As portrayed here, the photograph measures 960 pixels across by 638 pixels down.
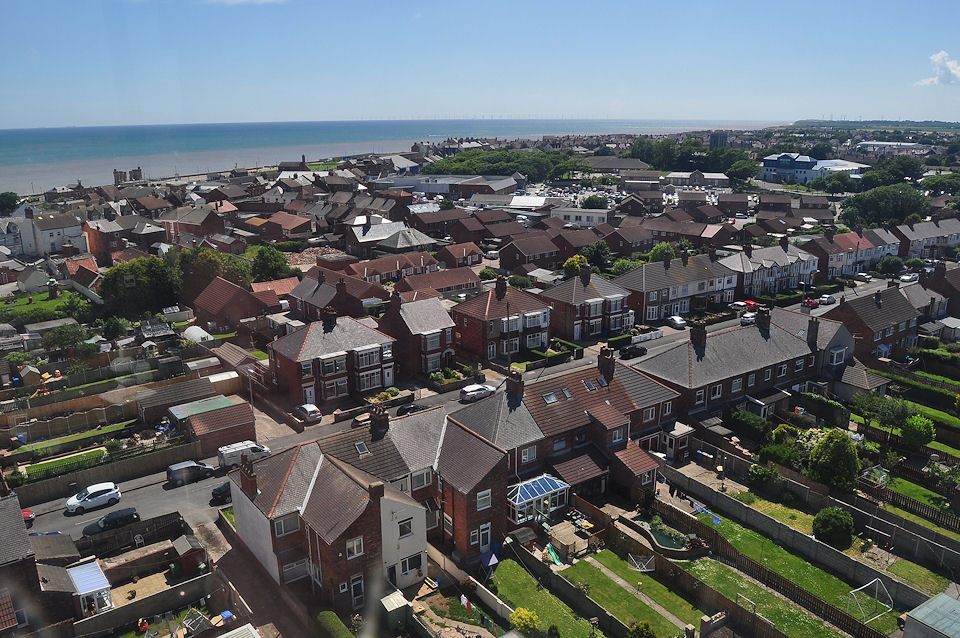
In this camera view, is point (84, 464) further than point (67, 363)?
No

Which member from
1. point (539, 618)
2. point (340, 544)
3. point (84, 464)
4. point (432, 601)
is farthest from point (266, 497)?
point (84, 464)

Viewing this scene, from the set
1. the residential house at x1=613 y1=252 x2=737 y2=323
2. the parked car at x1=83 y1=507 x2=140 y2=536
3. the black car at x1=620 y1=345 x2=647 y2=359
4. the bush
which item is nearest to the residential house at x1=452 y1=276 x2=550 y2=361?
the black car at x1=620 y1=345 x2=647 y2=359

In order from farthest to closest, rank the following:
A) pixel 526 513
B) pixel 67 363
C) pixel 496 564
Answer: pixel 67 363
pixel 526 513
pixel 496 564

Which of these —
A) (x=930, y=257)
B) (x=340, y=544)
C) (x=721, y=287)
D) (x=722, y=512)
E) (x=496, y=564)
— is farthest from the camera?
(x=930, y=257)

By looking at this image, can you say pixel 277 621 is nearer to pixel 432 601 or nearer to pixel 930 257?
pixel 432 601

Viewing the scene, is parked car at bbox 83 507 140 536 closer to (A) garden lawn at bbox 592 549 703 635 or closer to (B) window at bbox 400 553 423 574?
(B) window at bbox 400 553 423 574
